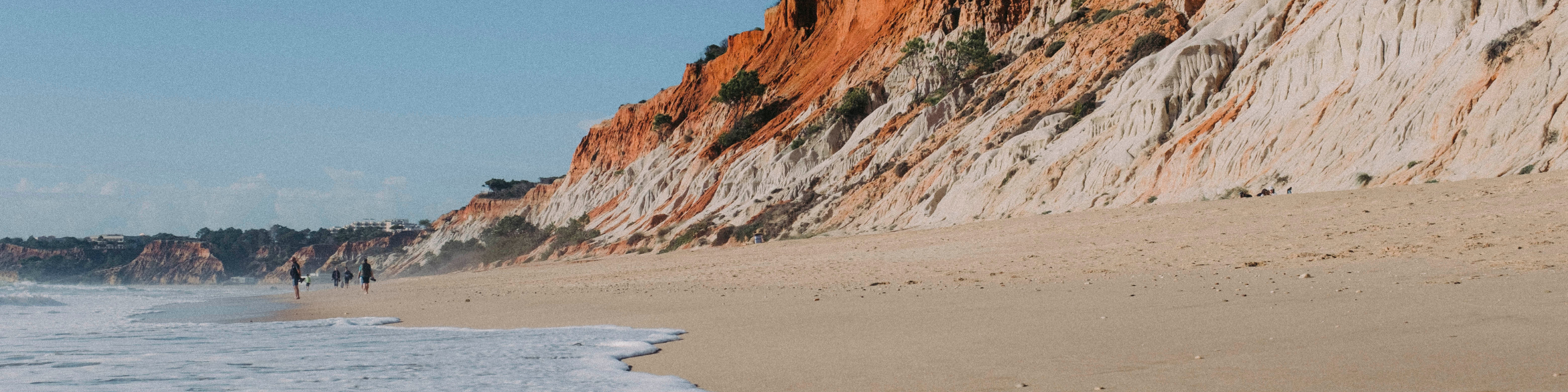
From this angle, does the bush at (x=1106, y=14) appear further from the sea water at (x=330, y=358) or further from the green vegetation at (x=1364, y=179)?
the sea water at (x=330, y=358)

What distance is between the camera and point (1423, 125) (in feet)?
57.9

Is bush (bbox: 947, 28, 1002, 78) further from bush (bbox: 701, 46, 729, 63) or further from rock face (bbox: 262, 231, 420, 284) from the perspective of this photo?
rock face (bbox: 262, 231, 420, 284)

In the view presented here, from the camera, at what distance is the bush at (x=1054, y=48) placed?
38750mm

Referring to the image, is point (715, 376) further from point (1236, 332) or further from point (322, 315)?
point (322, 315)

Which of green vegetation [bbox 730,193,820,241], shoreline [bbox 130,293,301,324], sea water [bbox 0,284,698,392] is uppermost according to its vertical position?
green vegetation [bbox 730,193,820,241]

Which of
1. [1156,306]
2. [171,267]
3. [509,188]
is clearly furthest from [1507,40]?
[171,267]

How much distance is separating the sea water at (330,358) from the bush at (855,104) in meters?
35.5

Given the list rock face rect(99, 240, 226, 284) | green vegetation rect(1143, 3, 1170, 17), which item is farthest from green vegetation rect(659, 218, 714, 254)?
rock face rect(99, 240, 226, 284)

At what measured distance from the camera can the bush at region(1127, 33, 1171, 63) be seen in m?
33.3

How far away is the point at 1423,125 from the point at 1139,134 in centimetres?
833

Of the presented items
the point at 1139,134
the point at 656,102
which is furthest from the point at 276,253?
the point at 1139,134

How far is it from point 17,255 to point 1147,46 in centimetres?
15190

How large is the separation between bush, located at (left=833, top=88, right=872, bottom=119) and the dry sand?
27627 millimetres

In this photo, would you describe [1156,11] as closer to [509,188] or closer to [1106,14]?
[1106,14]
